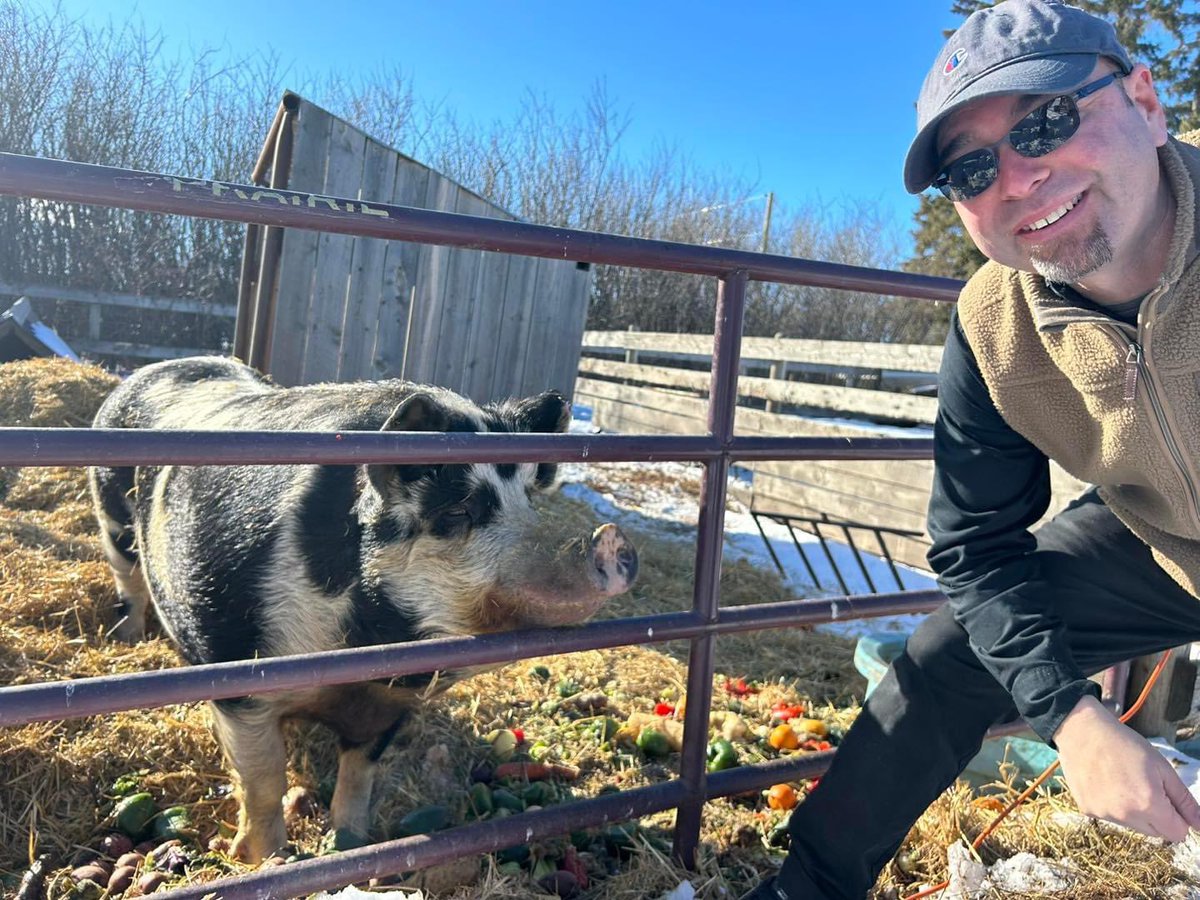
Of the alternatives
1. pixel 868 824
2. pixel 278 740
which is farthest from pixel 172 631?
pixel 868 824

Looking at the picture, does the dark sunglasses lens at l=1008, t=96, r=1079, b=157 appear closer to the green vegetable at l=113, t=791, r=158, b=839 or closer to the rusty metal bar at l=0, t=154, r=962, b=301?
the rusty metal bar at l=0, t=154, r=962, b=301

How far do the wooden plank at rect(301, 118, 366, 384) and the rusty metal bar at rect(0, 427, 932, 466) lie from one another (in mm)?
4228

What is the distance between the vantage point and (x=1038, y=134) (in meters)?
1.45

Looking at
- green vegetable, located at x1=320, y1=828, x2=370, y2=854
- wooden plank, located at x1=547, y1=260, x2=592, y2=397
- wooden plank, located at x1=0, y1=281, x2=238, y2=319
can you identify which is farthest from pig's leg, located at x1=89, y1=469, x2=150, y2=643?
wooden plank, located at x1=0, y1=281, x2=238, y2=319

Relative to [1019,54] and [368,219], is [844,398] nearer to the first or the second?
[1019,54]

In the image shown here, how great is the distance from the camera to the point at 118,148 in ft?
42.6

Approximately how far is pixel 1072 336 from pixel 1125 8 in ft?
57.2

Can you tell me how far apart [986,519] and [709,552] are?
0.65m

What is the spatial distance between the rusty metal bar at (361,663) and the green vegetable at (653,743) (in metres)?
0.88

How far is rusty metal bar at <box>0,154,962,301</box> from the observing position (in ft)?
4.62

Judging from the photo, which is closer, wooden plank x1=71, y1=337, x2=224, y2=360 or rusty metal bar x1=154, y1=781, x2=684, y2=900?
rusty metal bar x1=154, y1=781, x2=684, y2=900

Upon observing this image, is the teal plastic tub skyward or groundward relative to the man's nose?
groundward

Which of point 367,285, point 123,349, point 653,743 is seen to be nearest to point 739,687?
point 653,743

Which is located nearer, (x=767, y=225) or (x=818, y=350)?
(x=818, y=350)
